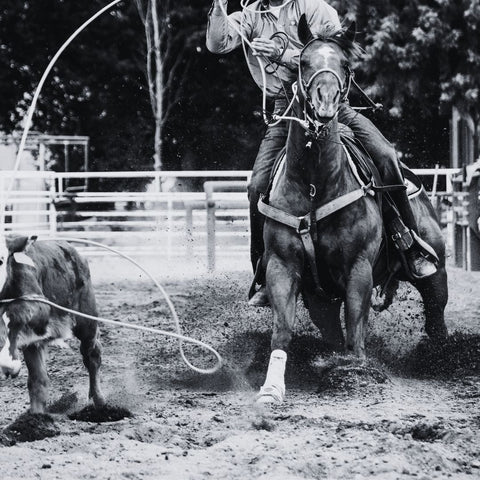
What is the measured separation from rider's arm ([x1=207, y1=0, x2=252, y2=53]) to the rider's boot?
5.44ft

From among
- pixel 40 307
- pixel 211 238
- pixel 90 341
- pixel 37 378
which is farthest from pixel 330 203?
pixel 211 238

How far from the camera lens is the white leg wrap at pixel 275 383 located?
6082mm

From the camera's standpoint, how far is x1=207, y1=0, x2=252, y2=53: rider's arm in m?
6.78

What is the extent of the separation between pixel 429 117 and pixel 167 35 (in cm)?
652

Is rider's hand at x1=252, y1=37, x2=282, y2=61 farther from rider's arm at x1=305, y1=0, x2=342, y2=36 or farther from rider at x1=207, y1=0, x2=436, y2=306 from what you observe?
rider's arm at x1=305, y1=0, x2=342, y2=36

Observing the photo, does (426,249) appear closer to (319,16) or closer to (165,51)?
(319,16)

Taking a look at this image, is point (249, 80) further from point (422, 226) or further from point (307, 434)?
point (307, 434)

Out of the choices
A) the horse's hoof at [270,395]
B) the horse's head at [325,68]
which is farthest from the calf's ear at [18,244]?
the horse's head at [325,68]

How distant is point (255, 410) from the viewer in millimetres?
5738

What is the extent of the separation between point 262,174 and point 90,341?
1.80 metres

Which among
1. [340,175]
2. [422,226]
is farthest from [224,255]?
[340,175]

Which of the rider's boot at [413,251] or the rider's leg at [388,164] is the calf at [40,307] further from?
the rider's boot at [413,251]

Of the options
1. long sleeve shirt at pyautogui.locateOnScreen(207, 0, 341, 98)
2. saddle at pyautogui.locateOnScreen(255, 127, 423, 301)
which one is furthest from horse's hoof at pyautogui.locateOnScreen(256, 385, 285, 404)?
long sleeve shirt at pyautogui.locateOnScreen(207, 0, 341, 98)

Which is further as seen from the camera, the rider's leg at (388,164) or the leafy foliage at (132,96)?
the leafy foliage at (132,96)
